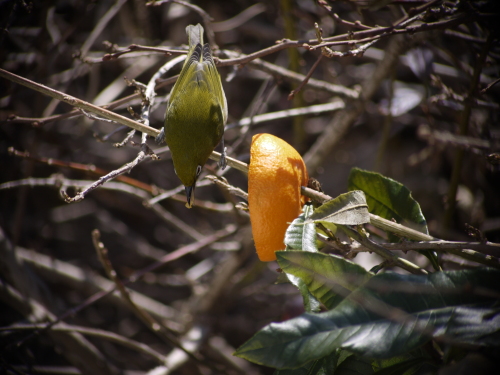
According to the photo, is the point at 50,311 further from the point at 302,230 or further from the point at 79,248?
the point at 302,230

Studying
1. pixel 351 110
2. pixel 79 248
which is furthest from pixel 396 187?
pixel 79 248

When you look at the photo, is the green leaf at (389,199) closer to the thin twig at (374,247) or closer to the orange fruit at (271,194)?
the thin twig at (374,247)

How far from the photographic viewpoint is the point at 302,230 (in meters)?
1.33

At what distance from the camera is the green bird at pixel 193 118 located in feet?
7.00

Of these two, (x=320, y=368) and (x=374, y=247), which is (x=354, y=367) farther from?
(x=374, y=247)

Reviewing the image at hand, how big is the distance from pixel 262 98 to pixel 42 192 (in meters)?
2.72

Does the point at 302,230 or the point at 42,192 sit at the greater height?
the point at 302,230

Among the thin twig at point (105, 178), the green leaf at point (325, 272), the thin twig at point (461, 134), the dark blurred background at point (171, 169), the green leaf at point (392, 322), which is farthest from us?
the dark blurred background at point (171, 169)

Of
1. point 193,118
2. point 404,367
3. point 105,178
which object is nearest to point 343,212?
point 404,367

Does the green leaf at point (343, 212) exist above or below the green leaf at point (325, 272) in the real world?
above

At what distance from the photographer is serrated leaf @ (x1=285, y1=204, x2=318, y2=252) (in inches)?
51.1

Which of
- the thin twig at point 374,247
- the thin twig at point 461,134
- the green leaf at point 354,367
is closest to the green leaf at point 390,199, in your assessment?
the thin twig at point 374,247

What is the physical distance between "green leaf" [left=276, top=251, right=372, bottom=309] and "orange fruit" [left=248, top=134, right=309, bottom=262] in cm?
15

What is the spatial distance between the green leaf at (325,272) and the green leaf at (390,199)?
45 centimetres
